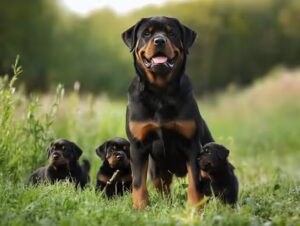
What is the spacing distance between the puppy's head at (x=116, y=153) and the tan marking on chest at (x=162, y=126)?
850mm

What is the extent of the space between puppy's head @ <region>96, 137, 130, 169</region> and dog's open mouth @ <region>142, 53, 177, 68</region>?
1275 mm

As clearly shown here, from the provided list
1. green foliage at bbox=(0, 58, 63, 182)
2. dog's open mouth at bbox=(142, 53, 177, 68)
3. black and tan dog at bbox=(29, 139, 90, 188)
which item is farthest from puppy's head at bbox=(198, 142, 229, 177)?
green foliage at bbox=(0, 58, 63, 182)

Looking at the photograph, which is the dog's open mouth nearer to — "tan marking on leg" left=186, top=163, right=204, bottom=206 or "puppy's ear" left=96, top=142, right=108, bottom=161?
"tan marking on leg" left=186, top=163, right=204, bottom=206

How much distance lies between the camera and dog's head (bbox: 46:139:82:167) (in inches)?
298

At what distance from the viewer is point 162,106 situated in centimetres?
658

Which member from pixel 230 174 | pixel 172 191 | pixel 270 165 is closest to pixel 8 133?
pixel 172 191

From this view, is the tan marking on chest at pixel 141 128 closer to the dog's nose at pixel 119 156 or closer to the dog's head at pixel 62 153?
the dog's nose at pixel 119 156

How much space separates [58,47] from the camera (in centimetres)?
3559

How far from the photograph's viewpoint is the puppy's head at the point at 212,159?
21.5 feet

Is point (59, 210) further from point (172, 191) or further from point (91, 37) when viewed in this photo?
point (91, 37)

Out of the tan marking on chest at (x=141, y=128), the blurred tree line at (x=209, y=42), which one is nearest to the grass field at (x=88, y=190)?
the tan marking on chest at (x=141, y=128)

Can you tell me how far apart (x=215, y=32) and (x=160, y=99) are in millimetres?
34824

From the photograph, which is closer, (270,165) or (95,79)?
(270,165)

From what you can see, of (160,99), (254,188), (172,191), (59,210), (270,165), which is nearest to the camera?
(59,210)
